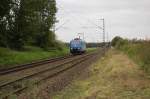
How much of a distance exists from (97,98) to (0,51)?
30.0 metres

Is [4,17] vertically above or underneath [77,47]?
above

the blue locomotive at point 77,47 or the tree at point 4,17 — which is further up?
the tree at point 4,17

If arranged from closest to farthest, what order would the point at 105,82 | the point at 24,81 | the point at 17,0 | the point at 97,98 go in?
the point at 97,98 < the point at 105,82 < the point at 24,81 < the point at 17,0

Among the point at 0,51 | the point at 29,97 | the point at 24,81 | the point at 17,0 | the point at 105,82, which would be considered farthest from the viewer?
the point at 17,0

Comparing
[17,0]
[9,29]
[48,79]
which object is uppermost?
[17,0]

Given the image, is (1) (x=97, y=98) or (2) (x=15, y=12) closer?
(1) (x=97, y=98)

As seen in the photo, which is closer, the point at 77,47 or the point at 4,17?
the point at 4,17

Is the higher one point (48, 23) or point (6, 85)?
point (48, 23)

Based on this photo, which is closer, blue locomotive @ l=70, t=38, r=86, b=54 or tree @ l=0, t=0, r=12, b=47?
tree @ l=0, t=0, r=12, b=47

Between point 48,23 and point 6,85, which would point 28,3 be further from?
point 6,85

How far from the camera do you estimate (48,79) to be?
23.4m

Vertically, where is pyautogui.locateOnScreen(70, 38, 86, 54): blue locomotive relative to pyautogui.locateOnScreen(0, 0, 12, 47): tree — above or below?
below

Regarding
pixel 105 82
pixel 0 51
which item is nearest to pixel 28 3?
Result: pixel 0 51

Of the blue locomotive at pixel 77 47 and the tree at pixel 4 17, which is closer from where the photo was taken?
the tree at pixel 4 17
